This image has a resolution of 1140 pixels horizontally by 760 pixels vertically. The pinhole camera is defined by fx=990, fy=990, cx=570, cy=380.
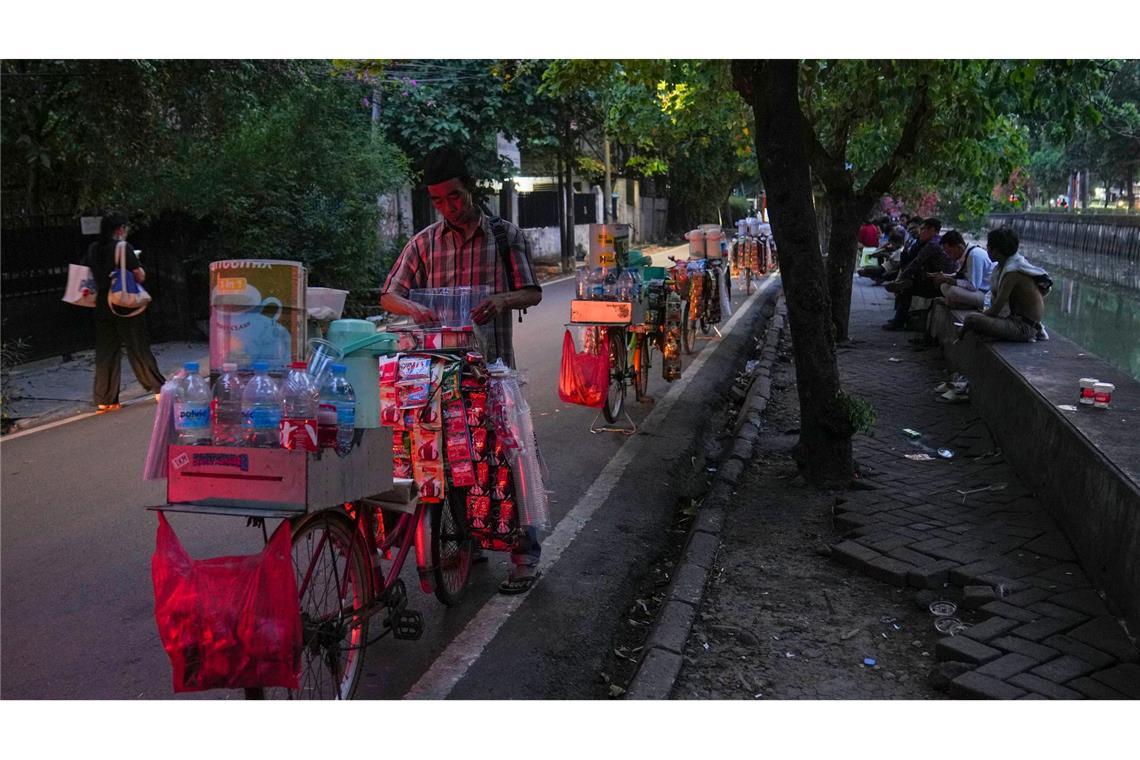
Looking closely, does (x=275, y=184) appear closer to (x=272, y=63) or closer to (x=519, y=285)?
(x=272, y=63)

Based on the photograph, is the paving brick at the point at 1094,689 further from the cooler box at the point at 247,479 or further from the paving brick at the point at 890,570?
the cooler box at the point at 247,479

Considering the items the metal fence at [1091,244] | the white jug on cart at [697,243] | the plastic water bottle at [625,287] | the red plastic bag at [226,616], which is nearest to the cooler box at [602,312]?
the plastic water bottle at [625,287]

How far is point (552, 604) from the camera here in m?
4.67

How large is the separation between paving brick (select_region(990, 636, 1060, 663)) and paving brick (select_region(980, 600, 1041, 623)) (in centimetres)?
23

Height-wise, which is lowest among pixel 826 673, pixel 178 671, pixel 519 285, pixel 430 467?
pixel 826 673

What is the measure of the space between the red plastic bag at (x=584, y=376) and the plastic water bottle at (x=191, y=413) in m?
4.82

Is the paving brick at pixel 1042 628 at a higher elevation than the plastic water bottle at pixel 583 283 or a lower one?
lower

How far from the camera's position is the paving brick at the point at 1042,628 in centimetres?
422

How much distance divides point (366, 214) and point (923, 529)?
11.8m

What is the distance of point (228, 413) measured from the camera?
3105mm

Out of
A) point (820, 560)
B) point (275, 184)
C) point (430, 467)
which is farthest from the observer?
point (275, 184)

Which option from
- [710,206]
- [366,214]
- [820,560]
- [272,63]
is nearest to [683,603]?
[820,560]

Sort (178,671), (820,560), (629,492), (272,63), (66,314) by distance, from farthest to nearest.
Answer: (66,314)
(272,63)
(629,492)
(820,560)
(178,671)

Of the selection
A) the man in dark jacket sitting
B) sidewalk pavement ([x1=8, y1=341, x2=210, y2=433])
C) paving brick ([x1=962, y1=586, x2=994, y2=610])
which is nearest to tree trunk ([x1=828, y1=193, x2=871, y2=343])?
the man in dark jacket sitting
